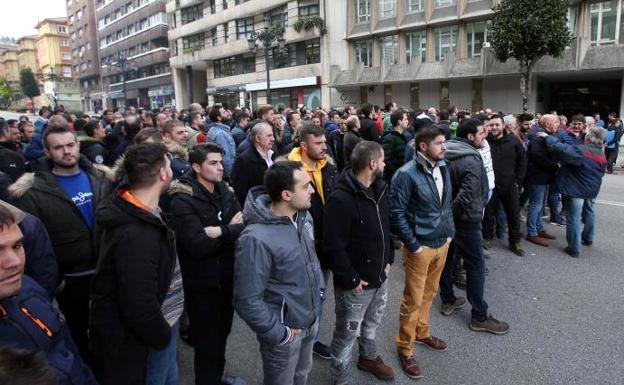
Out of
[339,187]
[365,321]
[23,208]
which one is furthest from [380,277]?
[23,208]

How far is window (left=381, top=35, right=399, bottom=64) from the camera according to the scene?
25.7 meters

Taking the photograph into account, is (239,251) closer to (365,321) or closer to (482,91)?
(365,321)

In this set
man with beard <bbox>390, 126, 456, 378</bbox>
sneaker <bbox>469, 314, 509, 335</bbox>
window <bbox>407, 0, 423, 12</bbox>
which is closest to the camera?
man with beard <bbox>390, 126, 456, 378</bbox>

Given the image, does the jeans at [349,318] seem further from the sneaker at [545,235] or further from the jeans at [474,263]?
the sneaker at [545,235]

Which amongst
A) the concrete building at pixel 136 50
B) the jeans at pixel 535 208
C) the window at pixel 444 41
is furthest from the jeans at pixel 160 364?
the concrete building at pixel 136 50

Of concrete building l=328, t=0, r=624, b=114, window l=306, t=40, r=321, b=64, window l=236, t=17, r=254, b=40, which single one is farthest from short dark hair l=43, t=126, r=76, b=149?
window l=236, t=17, r=254, b=40

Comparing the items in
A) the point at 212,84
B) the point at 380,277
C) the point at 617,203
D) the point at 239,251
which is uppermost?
the point at 212,84

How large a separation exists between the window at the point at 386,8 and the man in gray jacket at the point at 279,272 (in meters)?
26.2

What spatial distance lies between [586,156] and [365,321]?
4525 millimetres

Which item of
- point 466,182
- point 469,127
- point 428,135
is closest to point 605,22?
point 469,127

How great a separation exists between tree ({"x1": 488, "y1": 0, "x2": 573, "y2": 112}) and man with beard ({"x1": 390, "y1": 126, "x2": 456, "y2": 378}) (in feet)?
53.5

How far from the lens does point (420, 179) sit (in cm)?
338

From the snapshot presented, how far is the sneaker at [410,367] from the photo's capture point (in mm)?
3291

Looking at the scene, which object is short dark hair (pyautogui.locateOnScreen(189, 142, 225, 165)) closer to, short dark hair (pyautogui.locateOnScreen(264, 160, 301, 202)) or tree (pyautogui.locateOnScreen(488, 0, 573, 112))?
short dark hair (pyautogui.locateOnScreen(264, 160, 301, 202))
